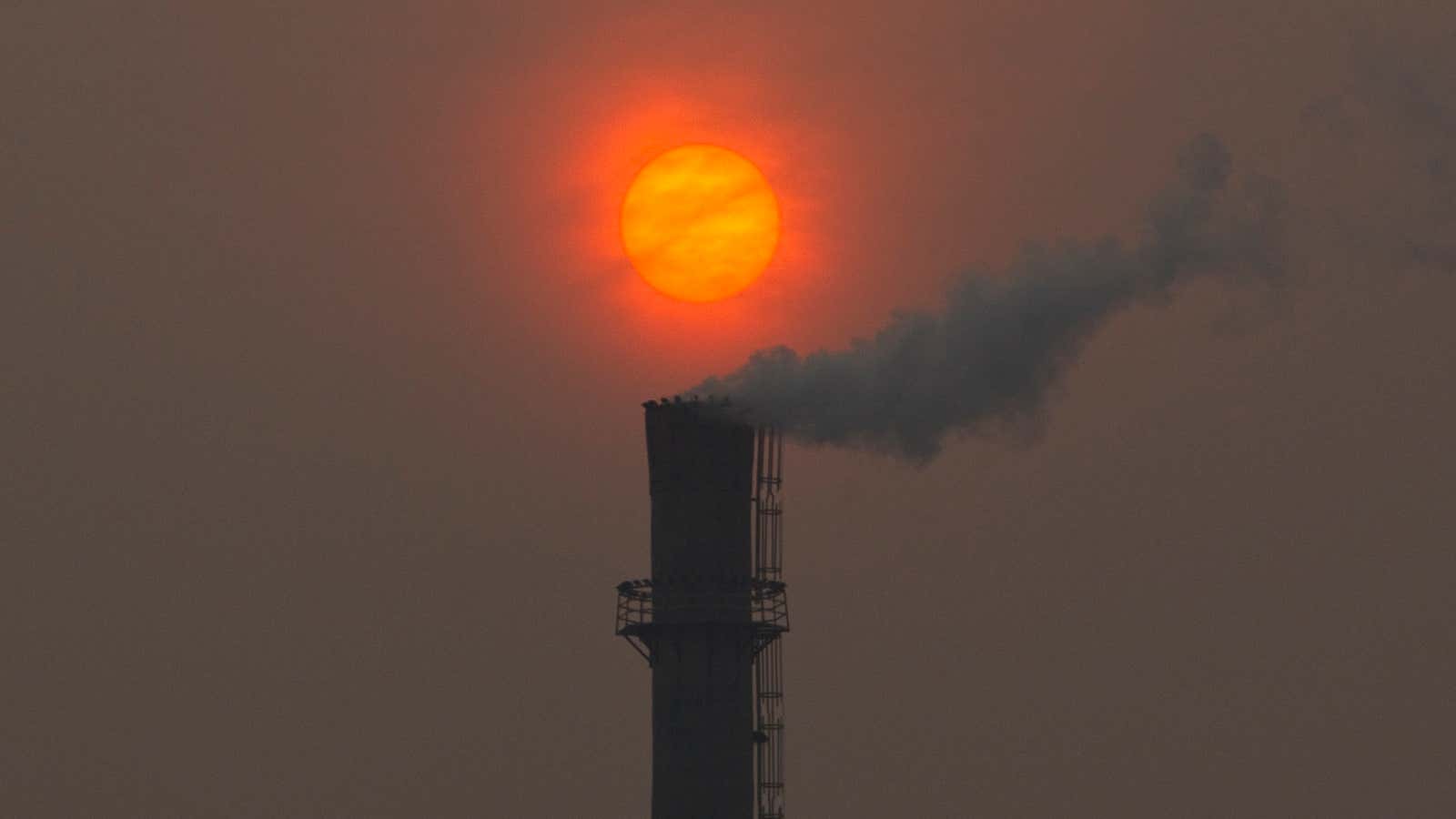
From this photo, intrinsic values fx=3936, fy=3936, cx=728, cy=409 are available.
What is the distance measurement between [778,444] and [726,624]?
4.51m

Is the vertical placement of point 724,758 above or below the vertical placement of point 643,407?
below

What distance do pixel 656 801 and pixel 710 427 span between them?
329 inches

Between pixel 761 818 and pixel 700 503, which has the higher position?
pixel 700 503

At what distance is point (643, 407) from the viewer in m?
88.2

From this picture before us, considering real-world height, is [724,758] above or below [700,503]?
below

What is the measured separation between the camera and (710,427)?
87500 millimetres

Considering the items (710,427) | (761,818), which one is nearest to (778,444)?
(710,427)

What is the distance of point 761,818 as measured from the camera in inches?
3474

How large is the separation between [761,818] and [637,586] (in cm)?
597

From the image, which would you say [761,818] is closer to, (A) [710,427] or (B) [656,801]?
(B) [656,801]

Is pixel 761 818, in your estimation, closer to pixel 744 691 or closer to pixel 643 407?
pixel 744 691

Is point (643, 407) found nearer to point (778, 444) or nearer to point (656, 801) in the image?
point (778, 444)

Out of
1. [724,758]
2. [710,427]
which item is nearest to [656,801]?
[724,758]

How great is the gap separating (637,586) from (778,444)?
15.1 ft
